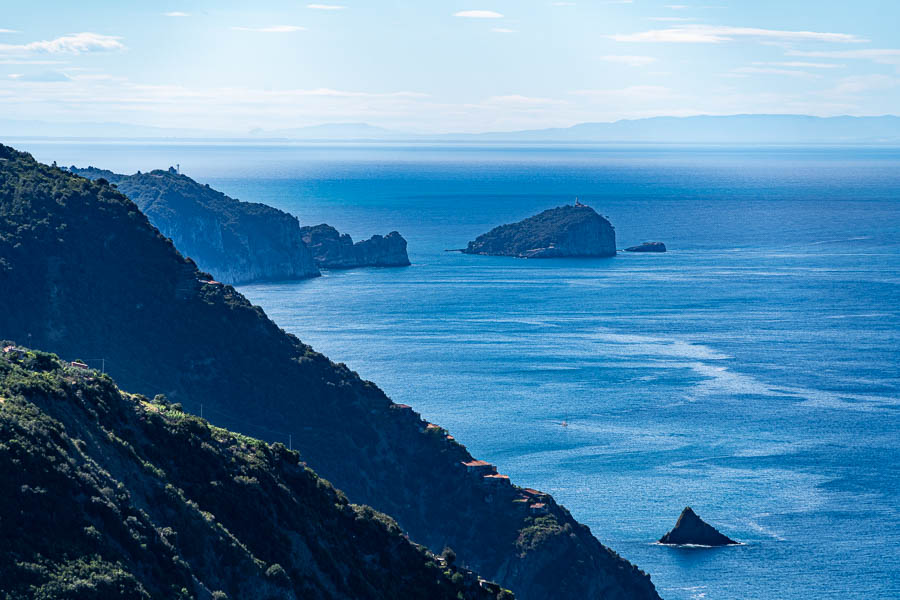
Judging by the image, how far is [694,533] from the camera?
247 ft

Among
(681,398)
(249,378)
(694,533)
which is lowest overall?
(694,533)

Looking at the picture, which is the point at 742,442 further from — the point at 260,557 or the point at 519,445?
the point at 260,557

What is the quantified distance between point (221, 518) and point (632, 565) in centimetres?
3180

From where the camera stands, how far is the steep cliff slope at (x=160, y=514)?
32062 mm

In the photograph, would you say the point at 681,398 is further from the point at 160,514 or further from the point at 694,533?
the point at 160,514

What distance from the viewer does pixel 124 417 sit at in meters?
44.4

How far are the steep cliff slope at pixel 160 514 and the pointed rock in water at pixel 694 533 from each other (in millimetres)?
28385

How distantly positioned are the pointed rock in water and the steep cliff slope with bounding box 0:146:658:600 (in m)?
8.15

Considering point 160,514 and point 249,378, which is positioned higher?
point 160,514

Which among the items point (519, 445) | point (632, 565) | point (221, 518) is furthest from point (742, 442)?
point (221, 518)

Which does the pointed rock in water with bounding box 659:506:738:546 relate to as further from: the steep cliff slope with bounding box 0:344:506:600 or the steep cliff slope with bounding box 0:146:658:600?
the steep cliff slope with bounding box 0:344:506:600

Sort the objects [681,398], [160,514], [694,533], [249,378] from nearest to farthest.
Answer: [160,514], [694,533], [249,378], [681,398]

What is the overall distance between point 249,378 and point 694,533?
27.4 m

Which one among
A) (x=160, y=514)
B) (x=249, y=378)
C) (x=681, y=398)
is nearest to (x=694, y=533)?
(x=249, y=378)
